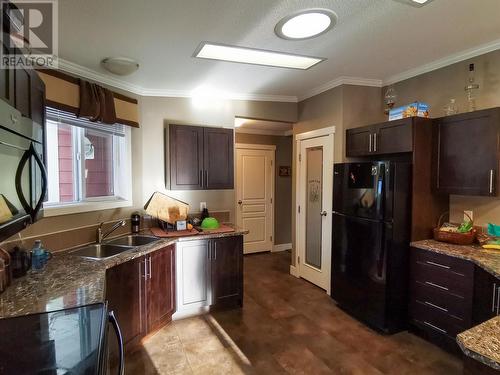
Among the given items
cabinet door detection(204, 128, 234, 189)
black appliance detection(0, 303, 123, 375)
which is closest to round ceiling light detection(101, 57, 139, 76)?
cabinet door detection(204, 128, 234, 189)

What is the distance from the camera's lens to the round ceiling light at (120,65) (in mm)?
2533

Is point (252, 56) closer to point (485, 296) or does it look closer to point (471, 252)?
point (471, 252)

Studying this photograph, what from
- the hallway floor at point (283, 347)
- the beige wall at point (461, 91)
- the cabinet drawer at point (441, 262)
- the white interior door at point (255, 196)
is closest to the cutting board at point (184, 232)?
the hallway floor at point (283, 347)

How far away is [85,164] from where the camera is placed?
2.81 meters

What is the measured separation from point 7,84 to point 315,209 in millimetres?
3368

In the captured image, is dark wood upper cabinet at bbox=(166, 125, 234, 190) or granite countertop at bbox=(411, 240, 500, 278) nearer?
granite countertop at bbox=(411, 240, 500, 278)

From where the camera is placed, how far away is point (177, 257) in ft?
9.63

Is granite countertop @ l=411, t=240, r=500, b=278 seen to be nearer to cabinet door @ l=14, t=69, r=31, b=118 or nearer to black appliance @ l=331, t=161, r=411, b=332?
black appliance @ l=331, t=161, r=411, b=332

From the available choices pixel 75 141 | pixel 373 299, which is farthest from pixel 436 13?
pixel 75 141

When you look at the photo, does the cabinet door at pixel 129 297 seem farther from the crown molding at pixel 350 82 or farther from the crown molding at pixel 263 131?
the crown molding at pixel 263 131

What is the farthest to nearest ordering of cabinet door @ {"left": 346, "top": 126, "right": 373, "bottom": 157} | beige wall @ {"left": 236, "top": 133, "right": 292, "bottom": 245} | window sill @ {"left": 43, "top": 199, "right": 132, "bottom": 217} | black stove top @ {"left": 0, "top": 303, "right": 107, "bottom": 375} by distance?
1. beige wall @ {"left": 236, "top": 133, "right": 292, "bottom": 245}
2. cabinet door @ {"left": 346, "top": 126, "right": 373, "bottom": 157}
3. window sill @ {"left": 43, "top": 199, "right": 132, "bottom": 217}
4. black stove top @ {"left": 0, "top": 303, "right": 107, "bottom": 375}

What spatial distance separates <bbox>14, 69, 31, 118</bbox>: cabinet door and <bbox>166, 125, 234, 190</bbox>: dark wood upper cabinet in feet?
6.35

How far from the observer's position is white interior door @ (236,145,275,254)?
5.24m

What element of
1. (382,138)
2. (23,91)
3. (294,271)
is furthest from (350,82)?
(23,91)
